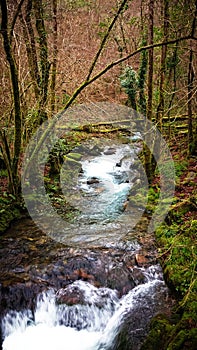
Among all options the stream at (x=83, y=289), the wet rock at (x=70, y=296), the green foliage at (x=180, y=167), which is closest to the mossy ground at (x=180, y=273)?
the green foliage at (x=180, y=167)

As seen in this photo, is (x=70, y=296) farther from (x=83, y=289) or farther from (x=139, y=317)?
(x=139, y=317)

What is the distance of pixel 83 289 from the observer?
18.1 ft

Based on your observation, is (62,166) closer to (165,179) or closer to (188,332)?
(165,179)

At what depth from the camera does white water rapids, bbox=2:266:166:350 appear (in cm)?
486

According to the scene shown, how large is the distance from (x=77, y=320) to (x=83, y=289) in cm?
54

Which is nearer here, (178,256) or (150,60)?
(178,256)

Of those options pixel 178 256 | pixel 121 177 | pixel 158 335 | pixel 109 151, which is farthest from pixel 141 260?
pixel 109 151

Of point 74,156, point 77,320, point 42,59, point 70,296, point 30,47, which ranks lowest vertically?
point 77,320

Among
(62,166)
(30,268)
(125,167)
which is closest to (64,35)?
(62,166)

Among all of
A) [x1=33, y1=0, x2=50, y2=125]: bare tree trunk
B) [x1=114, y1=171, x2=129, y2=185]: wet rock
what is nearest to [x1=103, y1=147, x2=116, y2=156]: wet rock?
[x1=114, y1=171, x2=129, y2=185]: wet rock

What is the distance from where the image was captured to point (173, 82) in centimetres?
1307

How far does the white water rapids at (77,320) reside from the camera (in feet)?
15.9

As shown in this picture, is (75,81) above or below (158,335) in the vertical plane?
above

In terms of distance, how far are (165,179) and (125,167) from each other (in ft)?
13.4
